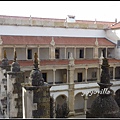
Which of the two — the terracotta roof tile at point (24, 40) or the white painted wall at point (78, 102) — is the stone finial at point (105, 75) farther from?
the white painted wall at point (78, 102)

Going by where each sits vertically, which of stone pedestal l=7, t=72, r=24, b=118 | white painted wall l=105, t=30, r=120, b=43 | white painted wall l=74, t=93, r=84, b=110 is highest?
white painted wall l=105, t=30, r=120, b=43

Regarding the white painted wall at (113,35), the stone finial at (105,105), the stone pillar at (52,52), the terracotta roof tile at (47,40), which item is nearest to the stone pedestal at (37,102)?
the stone finial at (105,105)

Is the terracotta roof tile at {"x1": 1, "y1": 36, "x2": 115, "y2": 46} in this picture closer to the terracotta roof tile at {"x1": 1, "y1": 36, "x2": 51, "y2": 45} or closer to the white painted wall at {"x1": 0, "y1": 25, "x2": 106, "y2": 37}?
the terracotta roof tile at {"x1": 1, "y1": 36, "x2": 51, "y2": 45}

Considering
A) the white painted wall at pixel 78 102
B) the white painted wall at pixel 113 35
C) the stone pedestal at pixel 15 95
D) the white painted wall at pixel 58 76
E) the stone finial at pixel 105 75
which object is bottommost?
the white painted wall at pixel 78 102

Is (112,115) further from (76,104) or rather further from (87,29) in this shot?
(87,29)

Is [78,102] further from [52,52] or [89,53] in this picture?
[89,53]

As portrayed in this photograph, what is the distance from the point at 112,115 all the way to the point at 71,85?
21640mm

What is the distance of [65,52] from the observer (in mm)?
30125

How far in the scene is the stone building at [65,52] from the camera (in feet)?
86.7

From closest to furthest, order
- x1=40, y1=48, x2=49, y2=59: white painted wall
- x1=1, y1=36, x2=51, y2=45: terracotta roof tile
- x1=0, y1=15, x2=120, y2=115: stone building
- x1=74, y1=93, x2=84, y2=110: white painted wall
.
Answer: x1=0, y1=15, x2=120, y2=115: stone building → x1=1, y1=36, x2=51, y2=45: terracotta roof tile → x1=74, y1=93, x2=84, y2=110: white painted wall → x1=40, y1=48, x2=49, y2=59: white painted wall

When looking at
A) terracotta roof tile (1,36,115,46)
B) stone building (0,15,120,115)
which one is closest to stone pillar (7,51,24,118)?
stone building (0,15,120,115)

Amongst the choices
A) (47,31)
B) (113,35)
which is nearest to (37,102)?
(47,31)

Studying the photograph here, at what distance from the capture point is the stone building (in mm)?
26422

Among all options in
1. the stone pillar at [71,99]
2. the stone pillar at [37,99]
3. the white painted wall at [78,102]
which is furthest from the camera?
the white painted wall at [78,102]
